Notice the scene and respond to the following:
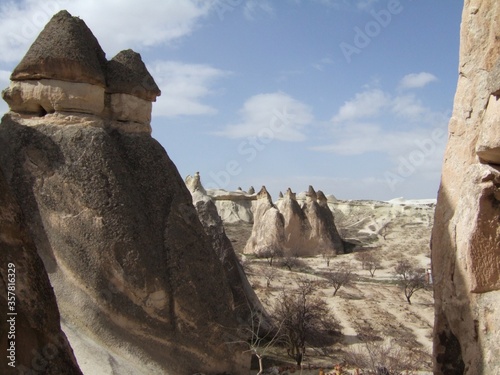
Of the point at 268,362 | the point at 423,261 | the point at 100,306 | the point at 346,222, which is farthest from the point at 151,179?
the point at 346,222

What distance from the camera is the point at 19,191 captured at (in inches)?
280

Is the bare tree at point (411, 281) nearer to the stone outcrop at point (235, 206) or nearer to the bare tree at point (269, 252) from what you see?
the bare tree at point (269, 252)

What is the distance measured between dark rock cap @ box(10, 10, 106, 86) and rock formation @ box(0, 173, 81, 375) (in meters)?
4.70

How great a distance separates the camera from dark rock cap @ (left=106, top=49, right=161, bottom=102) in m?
8.18

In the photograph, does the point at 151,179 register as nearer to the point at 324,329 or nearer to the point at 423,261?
the point at 324,329

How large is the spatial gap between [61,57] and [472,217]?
578cm

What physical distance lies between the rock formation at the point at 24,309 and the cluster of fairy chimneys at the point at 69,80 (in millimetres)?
4637

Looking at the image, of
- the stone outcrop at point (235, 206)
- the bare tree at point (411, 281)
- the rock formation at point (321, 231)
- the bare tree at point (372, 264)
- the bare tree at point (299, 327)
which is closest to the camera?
the bare tree at point (299, 327)

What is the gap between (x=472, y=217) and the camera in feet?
16.7

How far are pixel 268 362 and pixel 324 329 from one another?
3.01 m

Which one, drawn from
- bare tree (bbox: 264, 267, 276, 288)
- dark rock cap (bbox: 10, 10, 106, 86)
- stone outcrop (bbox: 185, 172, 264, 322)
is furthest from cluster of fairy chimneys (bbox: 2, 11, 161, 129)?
bare tree (bbox: 264, 267, 276, 288)

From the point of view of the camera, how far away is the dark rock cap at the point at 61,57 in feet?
24.8

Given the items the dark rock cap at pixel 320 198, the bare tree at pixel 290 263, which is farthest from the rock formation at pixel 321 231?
the bare tree at pixel 290 263

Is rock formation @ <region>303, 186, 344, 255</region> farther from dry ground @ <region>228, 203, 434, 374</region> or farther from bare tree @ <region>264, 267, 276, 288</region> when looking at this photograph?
bare tree @ <region>264, 267, 276, 288</region>
